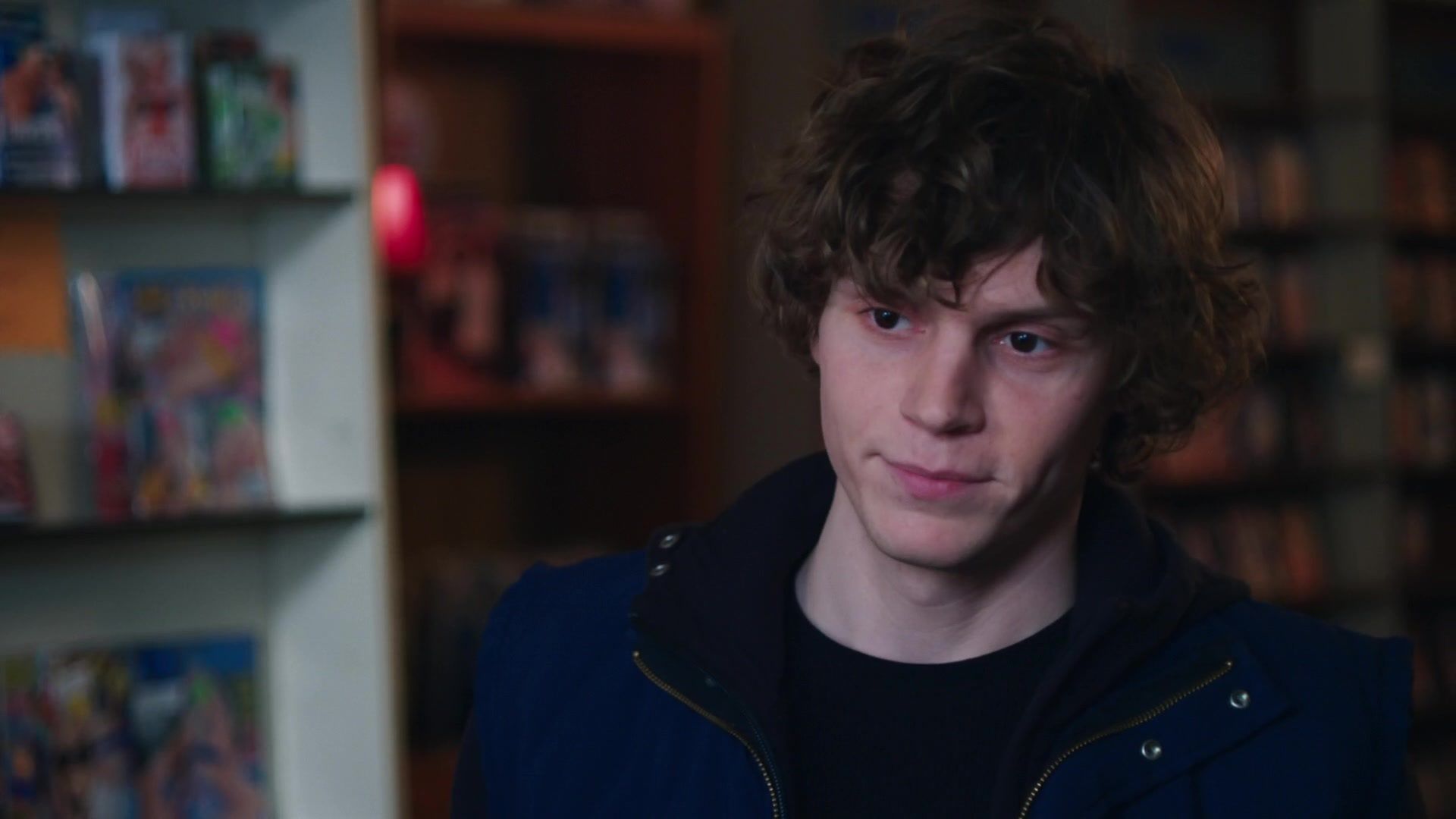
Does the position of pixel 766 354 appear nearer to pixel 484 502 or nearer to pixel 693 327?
pixel 693 327

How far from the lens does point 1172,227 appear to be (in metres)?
1.29

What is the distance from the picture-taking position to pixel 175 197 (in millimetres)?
2227

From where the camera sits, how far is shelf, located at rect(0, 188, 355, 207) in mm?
2137

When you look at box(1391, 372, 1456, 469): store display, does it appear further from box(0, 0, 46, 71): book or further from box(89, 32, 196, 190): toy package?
box(0, 0, 46, 71): book

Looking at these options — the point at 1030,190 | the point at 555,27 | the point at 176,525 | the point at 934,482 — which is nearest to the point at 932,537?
the point at 934,482

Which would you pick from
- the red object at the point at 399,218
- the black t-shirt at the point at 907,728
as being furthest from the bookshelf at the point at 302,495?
the black t-shirt at the point at 907,728

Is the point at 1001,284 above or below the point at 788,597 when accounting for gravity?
above

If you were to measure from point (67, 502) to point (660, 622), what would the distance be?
121 cm

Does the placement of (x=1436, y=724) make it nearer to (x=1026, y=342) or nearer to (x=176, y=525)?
(x=176, y=525)

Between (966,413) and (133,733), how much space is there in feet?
4.98

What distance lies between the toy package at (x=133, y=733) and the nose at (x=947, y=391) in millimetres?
1460

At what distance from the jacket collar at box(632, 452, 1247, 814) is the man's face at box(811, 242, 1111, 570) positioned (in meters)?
0.11

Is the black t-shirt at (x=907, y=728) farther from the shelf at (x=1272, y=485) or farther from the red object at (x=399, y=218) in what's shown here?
the shelf at (x=1272, y=485)

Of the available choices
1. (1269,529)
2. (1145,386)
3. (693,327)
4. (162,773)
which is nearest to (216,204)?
(162,773)
